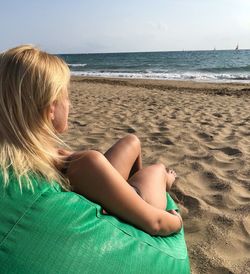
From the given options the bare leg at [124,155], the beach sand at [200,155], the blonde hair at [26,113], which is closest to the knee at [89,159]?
the blonde hair at [26,113]

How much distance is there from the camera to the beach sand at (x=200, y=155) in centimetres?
267

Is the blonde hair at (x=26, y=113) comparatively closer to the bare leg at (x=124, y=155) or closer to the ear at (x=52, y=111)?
the ear at (x=52, y=111)

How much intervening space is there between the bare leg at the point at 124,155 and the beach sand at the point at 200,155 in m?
0.61

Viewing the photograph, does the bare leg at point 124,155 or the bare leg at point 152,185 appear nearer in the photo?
the bare leg at point 152,185

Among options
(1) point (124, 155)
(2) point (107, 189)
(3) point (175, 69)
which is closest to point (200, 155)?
(1) point (124, 155)

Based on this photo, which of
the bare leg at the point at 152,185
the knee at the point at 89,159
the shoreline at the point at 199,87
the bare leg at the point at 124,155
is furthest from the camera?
the shoreline at the point at 199,87

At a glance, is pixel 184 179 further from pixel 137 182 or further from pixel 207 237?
pixel 137 182

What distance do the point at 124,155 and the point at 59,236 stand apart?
43.3 inches

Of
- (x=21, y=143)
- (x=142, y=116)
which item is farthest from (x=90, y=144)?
(x=21, y=143)

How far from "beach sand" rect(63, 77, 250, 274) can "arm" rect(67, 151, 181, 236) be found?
71cm

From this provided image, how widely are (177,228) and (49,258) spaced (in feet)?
2.75

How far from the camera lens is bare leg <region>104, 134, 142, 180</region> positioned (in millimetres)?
2654

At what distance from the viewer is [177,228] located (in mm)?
2238

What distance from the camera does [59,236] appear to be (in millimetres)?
1650
